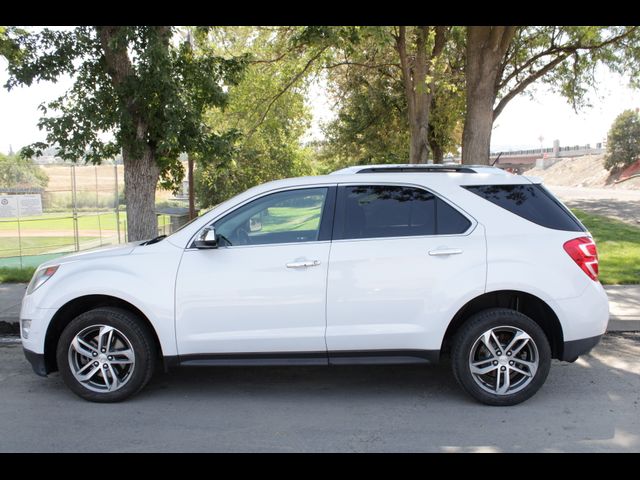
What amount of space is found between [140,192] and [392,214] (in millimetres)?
4645

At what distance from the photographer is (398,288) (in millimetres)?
4582

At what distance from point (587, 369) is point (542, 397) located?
3.29 feet

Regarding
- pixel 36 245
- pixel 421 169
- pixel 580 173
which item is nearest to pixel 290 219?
pixel 421 169

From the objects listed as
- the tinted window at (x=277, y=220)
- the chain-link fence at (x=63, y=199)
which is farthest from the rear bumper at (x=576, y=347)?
the chain-link fence at (x=63, y=199)

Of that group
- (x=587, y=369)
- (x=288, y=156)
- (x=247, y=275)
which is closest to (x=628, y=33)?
(x=587, y=369)

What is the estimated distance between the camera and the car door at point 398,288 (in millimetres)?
4586

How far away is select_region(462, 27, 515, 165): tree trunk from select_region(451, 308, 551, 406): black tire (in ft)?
16.5

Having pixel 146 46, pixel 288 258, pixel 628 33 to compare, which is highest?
pixel 628 33

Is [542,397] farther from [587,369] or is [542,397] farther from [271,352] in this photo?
[271,352]

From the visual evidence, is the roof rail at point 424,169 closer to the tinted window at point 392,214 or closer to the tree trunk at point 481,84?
the tinted window at point 392,214

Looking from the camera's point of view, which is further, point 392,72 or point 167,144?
point 392,72
